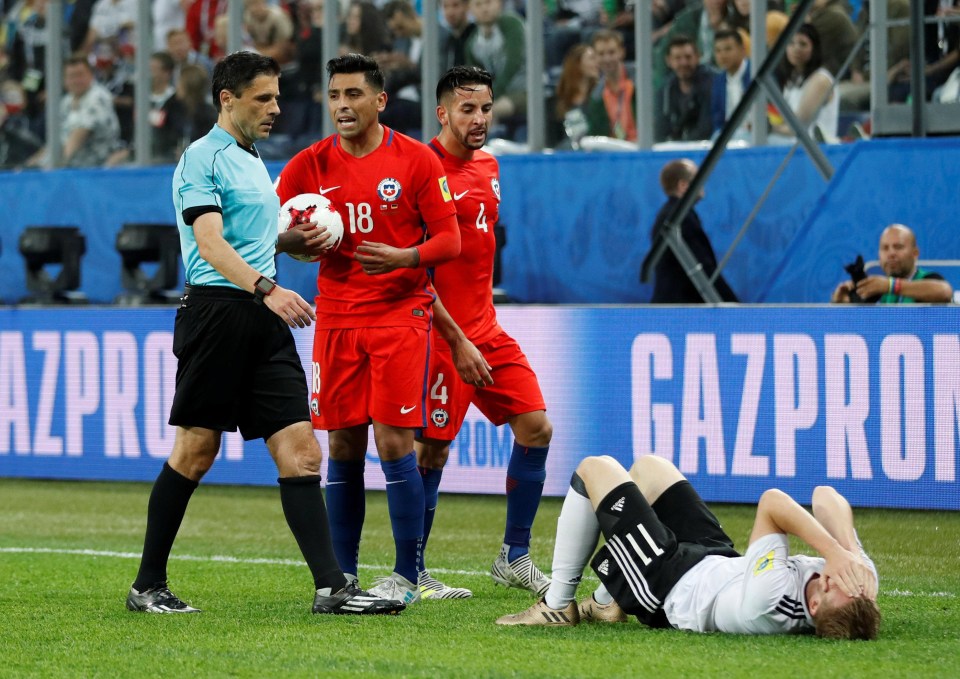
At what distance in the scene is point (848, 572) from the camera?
5074 millimetres

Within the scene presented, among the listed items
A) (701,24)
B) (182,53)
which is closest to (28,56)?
(182,53)

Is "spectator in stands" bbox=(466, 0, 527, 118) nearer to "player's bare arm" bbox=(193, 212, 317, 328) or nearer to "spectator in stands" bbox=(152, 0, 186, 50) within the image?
"spectator in stands" bbox=(152, 0, 186, 50)

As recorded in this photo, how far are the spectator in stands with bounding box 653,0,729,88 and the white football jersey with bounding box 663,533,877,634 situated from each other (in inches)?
329

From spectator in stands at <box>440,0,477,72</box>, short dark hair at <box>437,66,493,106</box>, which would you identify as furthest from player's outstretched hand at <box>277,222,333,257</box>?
spectator in stands at <box>440,0,477,72</box>

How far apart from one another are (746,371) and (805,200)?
11.1 feet

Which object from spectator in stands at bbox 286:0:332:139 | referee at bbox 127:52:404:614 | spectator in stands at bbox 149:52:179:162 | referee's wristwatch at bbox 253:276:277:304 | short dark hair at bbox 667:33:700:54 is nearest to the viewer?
referee's wristwatch at bbox 253:276:277:304

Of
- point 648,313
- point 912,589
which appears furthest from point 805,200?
point 912,589

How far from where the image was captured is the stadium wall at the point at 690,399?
30.3 feet

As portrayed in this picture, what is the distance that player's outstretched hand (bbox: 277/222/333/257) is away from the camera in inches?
247

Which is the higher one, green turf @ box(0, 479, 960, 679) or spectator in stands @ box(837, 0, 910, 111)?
spectator in stands @ box(837, 0, 910, 111)

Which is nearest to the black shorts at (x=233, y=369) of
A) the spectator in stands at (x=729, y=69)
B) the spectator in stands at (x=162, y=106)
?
the spectator in stands at (x=729, y=69)

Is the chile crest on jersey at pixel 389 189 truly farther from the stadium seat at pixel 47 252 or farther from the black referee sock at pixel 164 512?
the stadium seat at pixel 47 252

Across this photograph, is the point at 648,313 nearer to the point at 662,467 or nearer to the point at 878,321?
the point at 878,321

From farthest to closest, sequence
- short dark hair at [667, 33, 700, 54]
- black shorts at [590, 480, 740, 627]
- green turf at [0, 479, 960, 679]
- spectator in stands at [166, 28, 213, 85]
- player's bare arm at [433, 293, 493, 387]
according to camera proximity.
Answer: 1. spectator in stands at [166, 28, 213, 85]
2. short dark hair at [667, 33, 700, 54]
3. player's bare arm at [433, 293, 493, 387]
4. black shorts at [590, 480, 740, 627]
5. green turf at [0, 479, 960, 679]
